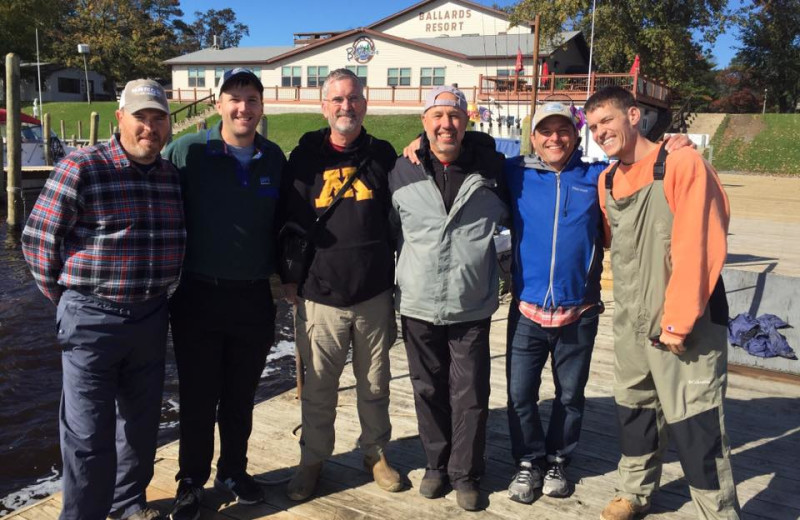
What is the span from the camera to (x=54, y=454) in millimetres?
5465

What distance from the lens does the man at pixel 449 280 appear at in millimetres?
3137

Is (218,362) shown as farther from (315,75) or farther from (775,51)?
(775,51)

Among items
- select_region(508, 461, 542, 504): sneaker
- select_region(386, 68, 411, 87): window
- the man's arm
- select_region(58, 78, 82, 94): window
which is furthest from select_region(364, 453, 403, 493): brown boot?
select_region(58, 78, 82, 94): window

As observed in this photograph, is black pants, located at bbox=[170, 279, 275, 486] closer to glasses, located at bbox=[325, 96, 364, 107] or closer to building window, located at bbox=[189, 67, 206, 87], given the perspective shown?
glasses, located at bbox=[325, 96, 364, 107]

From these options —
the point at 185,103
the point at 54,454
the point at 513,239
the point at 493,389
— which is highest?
the point at 185,103

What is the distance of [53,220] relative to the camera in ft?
8.61

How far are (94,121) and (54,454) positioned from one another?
17681 mm

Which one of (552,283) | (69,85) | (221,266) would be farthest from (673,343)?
(69,85)

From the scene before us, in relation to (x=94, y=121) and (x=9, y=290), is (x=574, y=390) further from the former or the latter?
(x=94, y=121)

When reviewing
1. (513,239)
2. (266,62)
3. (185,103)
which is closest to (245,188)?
(513,239)

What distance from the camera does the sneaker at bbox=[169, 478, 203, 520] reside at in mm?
3072

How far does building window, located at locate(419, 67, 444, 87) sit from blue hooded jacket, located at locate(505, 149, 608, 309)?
3189 centimetres

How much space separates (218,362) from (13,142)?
15804mm

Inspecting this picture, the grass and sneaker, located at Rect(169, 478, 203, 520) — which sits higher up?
the grass
